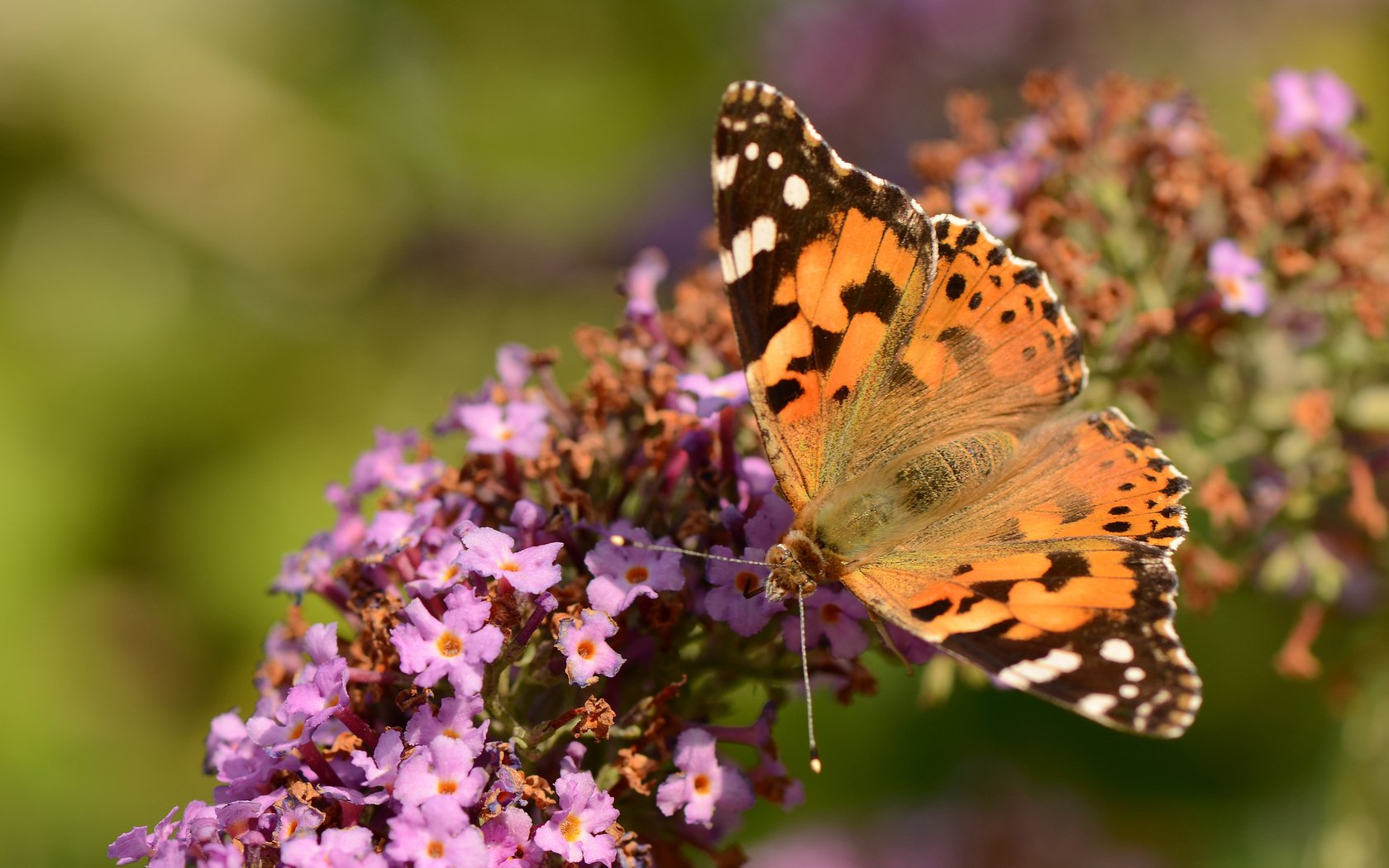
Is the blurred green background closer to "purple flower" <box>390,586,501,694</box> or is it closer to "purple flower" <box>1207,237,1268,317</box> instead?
"purple flower" <box>1207,237,1268,317</box>

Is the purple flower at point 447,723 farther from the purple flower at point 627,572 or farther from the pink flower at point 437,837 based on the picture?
the purple flower at point 627,572

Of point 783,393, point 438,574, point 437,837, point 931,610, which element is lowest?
point 437,837

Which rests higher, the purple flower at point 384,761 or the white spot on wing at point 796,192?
the white spot on wing at point 796,192

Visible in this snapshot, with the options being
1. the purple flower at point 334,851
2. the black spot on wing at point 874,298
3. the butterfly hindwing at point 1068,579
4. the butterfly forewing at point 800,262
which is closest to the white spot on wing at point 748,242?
the butterfly forewing at point 800,262

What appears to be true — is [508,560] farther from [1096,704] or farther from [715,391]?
[1096,704]

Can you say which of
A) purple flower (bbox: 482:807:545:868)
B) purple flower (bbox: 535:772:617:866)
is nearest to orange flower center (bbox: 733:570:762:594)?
purple flower (bbox: 535:772:617:866)

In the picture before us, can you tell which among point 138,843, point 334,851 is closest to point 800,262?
point 334,851
